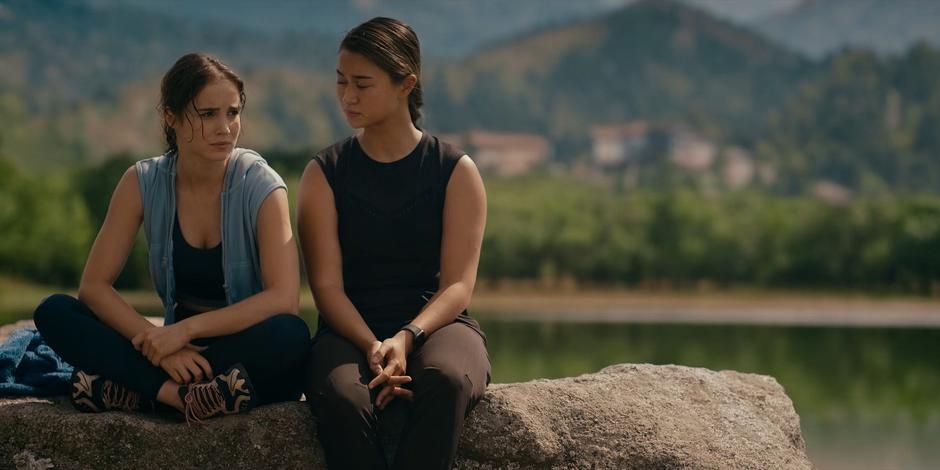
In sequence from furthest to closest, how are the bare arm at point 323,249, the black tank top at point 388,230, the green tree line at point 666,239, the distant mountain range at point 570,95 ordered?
the distant mountain range at point 570,95 < the green tree line at point 666,239 < the black tank top at point 388,230 < the bare arm at point 323,249

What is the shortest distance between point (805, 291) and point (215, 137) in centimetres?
4838

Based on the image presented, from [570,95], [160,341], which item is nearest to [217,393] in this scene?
[160,341]

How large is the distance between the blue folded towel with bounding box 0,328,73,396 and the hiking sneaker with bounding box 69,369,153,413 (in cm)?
23

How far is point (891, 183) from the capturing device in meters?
118

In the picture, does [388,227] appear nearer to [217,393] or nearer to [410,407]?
[410,407]

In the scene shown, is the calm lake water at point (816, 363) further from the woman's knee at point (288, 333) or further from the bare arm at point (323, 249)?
the woman's knee at point (288, 333)

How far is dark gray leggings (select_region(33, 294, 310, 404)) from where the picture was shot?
13.3ft

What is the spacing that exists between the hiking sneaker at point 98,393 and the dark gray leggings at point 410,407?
65 centimetres

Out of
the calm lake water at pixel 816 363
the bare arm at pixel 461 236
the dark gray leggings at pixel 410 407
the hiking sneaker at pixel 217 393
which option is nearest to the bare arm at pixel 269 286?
the hiking sneaker at pixel 217 393

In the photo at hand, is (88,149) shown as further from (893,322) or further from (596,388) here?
(596,388)

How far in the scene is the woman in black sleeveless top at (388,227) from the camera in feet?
13.6

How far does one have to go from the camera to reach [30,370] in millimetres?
4438

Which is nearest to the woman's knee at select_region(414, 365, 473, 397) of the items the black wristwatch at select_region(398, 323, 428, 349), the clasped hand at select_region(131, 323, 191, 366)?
the black wristwatch at select_region(398, 323, 428, 349)

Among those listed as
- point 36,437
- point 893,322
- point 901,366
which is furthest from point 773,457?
point 893,322
